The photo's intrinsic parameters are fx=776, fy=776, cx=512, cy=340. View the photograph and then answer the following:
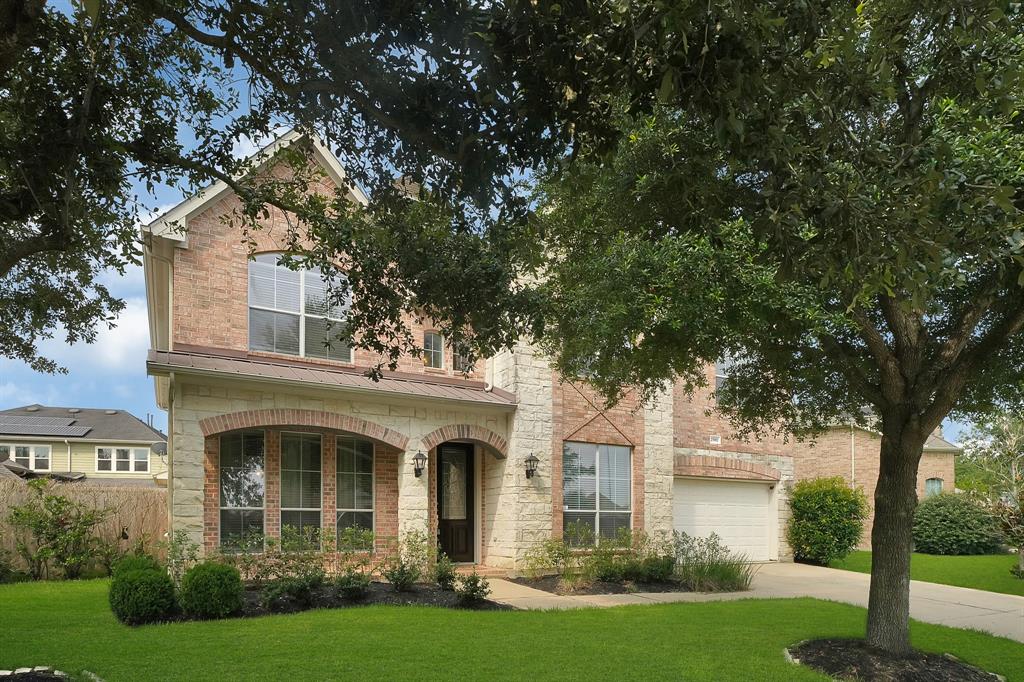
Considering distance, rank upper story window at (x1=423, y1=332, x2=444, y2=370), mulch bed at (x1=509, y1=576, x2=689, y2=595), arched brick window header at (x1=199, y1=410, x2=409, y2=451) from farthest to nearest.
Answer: upper story window at (x1=423, y1=332, x2=444, y2=370)
mulch bed at (x1=509, y1=576, x2=689, y2=595)
arched brick window header at (x1=199, y1=410, x2=409, y2=451)

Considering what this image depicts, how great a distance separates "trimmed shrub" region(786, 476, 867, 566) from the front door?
8629mm

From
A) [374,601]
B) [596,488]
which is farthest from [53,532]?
[596,488]

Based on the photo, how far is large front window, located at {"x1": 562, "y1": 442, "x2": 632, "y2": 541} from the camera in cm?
1614

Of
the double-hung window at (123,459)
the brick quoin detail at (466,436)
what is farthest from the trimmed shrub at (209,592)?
the double-hung window at (123,459)

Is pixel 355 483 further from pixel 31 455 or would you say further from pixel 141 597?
pixel 31 455

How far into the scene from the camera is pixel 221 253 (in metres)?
13.5

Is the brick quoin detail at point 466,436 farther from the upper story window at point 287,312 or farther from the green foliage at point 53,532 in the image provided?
A: the green foliage at point 53,532

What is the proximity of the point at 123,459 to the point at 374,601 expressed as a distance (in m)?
30.2

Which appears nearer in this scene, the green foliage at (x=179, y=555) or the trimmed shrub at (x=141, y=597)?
the trimmed shrub at (x=141, y=597)

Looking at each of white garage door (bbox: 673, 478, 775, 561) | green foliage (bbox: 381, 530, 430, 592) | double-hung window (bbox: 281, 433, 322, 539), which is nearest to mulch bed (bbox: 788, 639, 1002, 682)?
green foliage (bbox: 381, 530, 430, 592)

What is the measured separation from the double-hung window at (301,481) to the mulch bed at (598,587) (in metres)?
3.95

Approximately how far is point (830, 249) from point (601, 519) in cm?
1309

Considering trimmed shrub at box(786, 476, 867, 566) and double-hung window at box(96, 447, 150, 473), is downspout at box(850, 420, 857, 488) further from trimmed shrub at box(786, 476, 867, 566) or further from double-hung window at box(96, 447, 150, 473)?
double-hung window at box(96, 447, 150, 473)

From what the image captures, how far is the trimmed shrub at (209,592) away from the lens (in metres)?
9.78
